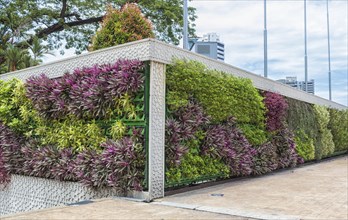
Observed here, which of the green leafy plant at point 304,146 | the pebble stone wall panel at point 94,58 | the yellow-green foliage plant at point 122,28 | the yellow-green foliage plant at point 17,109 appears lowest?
the green leafy plant at point 304,146

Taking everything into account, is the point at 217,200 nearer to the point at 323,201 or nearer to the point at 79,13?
the point at 323,201

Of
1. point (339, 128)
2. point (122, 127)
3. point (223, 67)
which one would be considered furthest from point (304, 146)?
point (122, 127)

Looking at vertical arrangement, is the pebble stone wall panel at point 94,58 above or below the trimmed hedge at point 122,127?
above

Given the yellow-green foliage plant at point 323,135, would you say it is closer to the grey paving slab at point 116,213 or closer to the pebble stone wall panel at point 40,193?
the pebble stone wall panel at point 40,193

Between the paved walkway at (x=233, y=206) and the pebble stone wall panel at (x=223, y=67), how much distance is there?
268 cm

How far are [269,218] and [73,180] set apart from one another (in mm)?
4214

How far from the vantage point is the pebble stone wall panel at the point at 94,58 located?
6680mm

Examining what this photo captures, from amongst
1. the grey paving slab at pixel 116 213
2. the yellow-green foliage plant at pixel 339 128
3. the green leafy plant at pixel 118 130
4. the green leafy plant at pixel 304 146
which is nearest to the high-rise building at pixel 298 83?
the yellow-green foliage plant at pixel 339 128

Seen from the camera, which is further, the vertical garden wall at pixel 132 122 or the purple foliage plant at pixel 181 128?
the purple foliage plant at pixel 181 128

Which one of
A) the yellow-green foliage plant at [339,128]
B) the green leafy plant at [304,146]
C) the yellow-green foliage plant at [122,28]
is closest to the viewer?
the yellow-green foliage plant at [122,28]

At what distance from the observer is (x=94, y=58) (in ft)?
24.5

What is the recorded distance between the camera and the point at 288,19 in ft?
72.7

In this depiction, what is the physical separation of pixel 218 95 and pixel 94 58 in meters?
2.95

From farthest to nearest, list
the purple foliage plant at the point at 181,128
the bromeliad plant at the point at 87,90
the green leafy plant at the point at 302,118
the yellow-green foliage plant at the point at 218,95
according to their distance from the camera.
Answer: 1. the green leafy plant at the point at 302,118
2. the yellow-green foliage plant at the point at 218,95
3. the purple foliage plant at the point at 181,128
4. the bromeliad plant at the point at 87,90
